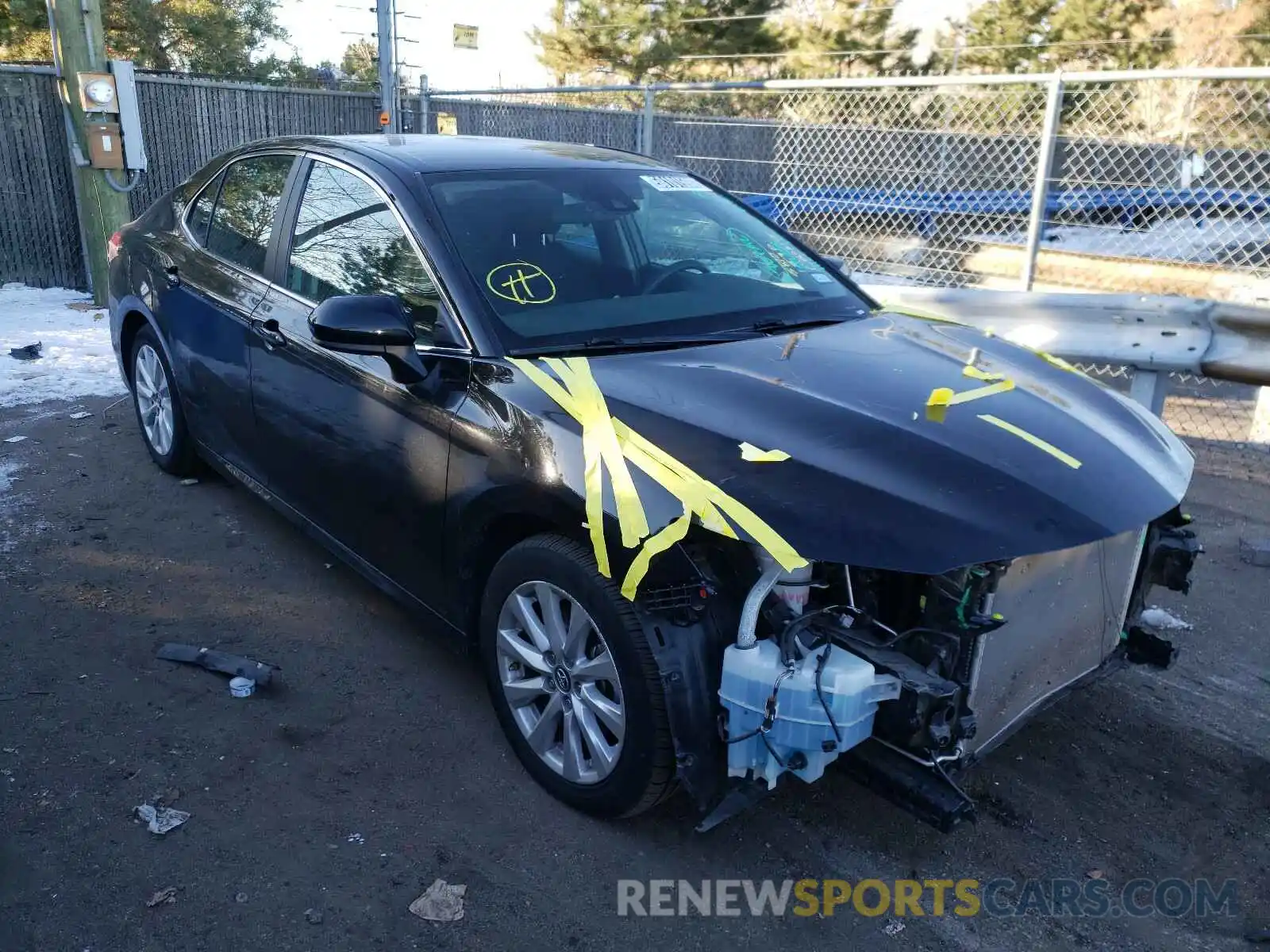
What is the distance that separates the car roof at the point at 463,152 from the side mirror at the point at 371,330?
0.72 metres

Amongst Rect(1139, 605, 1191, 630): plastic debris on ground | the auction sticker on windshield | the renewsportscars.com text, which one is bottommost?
the renewsportscars.com text

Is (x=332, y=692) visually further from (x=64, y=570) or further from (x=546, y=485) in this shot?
(x=64, y=570)

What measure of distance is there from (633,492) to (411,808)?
46.7 inches

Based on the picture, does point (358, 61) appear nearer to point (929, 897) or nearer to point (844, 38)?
point (844, 38)

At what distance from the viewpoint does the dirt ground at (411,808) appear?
2549mm

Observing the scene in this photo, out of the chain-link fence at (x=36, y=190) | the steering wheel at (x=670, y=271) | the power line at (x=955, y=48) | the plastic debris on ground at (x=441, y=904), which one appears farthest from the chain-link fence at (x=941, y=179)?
the power line at (x=955, y=48)

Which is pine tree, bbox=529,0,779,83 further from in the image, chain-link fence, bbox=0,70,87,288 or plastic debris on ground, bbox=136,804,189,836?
plastic debris on ground, bbox=136,804,189,836

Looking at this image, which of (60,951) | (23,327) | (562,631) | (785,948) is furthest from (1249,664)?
(23,327)

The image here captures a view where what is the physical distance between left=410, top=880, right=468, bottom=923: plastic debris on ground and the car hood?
1090 millimetres

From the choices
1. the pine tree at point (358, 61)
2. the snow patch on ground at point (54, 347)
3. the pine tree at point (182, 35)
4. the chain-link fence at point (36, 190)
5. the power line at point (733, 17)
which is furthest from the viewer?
the power line at point (733, 17)

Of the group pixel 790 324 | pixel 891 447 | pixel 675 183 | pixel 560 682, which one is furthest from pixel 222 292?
pixel 891 447

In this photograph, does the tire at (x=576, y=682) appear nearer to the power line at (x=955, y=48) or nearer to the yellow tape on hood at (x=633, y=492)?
the yellow tape on hood at (x=633, y=492)

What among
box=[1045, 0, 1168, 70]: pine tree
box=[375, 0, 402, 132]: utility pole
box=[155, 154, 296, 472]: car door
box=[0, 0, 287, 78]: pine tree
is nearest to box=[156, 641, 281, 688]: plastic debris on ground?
box=[155, 154, 296, 472]: car door

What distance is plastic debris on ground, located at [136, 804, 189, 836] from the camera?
2821mm
